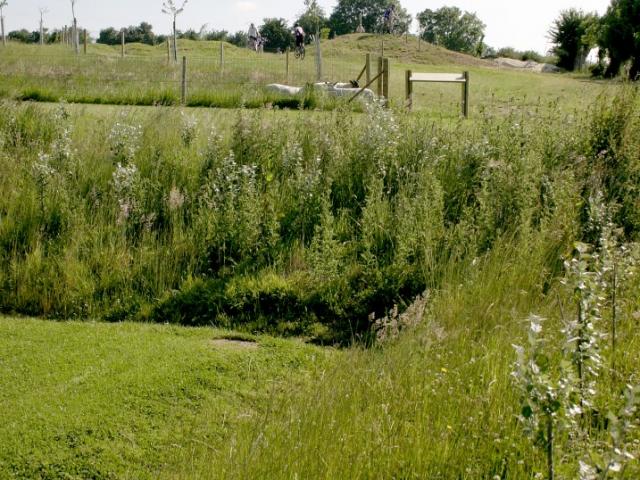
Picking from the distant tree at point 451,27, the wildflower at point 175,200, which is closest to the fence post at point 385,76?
the wildflower at point 175,200

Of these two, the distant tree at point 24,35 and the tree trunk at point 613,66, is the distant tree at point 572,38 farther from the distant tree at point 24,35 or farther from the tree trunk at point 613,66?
the distant tree at point 24,35

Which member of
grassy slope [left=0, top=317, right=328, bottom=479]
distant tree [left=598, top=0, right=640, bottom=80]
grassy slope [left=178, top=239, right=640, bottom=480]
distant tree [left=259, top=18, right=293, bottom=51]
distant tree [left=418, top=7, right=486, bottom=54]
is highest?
distant tree [left=418, top=7, right=486, bottom=54]

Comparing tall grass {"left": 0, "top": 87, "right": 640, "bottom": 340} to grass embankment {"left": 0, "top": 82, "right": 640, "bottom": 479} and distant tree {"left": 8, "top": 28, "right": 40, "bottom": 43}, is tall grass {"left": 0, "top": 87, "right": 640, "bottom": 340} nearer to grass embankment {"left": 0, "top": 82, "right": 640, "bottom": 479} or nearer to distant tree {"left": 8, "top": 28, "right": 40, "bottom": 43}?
grass embankment {"left": 0, "top": 82, "right": 640, "bottom": 479}

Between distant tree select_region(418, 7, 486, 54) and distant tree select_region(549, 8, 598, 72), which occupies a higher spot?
distant tree select_region(418, 7, 486, 54)

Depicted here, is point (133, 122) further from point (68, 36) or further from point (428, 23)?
point (428, 23)

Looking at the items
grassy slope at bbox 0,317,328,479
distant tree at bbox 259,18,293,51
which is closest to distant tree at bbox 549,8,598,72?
distant tree at bbox 259,18,293,51

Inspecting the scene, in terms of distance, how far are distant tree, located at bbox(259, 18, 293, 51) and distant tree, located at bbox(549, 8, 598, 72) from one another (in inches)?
1024

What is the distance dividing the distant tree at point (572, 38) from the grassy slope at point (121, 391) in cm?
4848

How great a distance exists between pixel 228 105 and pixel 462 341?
44.9 ft

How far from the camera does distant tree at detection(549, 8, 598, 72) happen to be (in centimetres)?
5144

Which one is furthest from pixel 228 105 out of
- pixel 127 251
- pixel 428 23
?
pixel 428 23

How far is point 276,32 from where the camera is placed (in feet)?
235

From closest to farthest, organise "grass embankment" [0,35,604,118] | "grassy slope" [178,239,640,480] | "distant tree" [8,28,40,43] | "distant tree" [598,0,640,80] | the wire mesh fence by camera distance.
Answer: "grassy slope" [178,239,640,480]
"grass embankment" [0,35,604,118]
the wire mesh fence
"distant tree" [598,0,640,80]
"distant tree" [8,28,40,43]

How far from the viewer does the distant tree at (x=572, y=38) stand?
5144 centimetres
